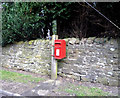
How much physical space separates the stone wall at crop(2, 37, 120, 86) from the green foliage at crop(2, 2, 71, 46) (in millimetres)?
745

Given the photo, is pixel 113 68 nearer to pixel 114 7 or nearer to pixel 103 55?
pixel 103 55

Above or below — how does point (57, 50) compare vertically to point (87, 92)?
above

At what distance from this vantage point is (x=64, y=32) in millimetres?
5520

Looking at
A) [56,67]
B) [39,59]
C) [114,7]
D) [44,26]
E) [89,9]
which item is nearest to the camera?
[114,7]

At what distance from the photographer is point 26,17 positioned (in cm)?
530

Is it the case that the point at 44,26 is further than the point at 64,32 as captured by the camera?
Yes

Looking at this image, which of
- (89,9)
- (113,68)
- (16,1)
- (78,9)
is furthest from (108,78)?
(16,1)

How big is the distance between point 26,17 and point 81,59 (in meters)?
3.74

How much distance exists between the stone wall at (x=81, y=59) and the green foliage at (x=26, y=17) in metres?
0.74

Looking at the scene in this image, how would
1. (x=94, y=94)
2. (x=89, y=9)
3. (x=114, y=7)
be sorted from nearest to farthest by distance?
(x=94, y=94) < (x=114, y=7) < (x=89, y=9)

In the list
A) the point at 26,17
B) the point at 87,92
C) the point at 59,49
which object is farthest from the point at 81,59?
the point at 26,17

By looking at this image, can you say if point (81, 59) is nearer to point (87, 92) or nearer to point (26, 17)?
point (87, 92)

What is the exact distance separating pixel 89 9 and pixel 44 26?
2.79m

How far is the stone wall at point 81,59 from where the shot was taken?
11.6 ft
